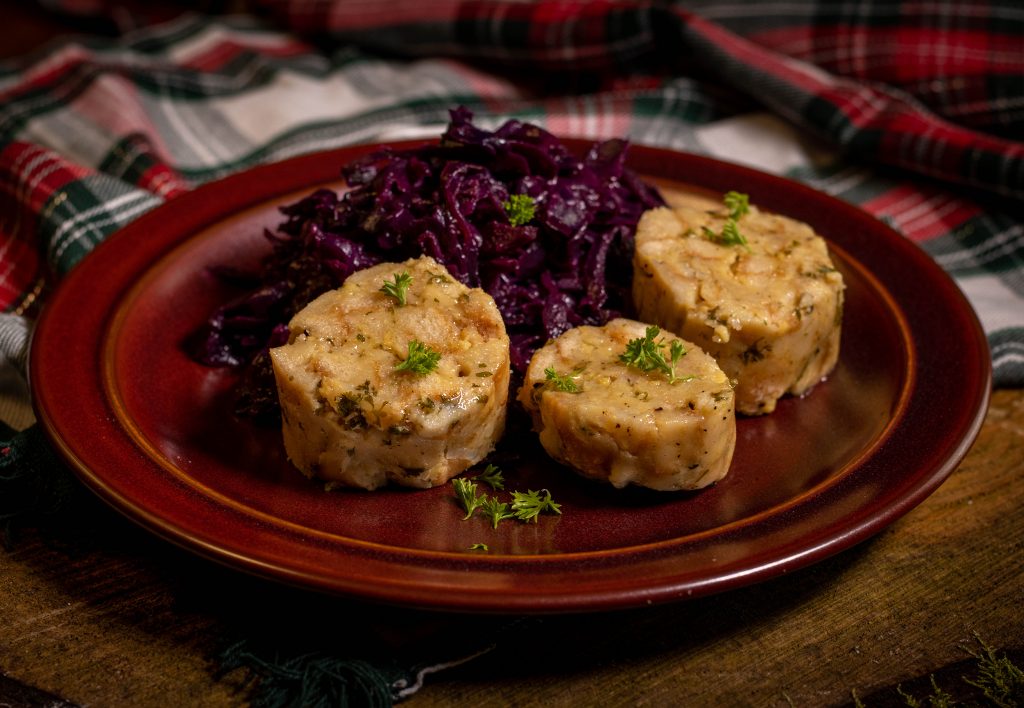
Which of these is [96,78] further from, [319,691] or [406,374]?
[319,691]

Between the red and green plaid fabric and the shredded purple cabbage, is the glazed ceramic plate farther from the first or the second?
the red and green plaid fabric

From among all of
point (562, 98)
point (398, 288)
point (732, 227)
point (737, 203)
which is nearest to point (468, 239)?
point (398, 288)

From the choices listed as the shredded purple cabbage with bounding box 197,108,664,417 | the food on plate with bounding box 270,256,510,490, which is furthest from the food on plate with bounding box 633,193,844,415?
the food on plate with bounding box 270,256,510,490

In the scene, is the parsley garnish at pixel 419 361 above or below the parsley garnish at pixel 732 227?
above

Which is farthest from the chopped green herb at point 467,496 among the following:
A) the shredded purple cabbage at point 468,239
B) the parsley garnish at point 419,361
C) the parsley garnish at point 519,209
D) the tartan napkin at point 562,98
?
the tartan napkin at point 562,98

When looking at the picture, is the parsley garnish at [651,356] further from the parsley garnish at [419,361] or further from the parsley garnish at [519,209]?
the parsley garnish at [519,209]

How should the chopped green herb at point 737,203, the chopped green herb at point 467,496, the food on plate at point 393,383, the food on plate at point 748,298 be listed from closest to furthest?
the food on plate at point 393,383, the chopped green herb at point 467,496, the food on plate at point 748,298, the chopped green herb at point 737,203
